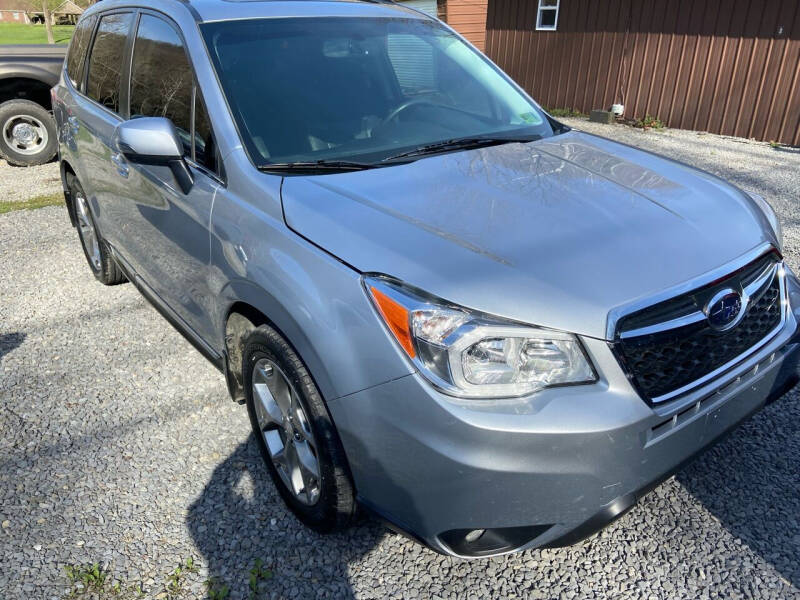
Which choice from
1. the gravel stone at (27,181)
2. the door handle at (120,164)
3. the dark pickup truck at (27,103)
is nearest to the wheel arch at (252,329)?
the door handle at (120,164)

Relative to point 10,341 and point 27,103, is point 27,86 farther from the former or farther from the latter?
point 10,341

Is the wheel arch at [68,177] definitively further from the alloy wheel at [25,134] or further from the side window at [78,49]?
the alloy wheel at [25,134]

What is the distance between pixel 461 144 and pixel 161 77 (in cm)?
145

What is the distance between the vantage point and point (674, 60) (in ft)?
37.0

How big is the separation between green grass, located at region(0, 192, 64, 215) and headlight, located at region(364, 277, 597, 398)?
6593 millimetres

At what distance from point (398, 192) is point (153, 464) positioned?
5.51 feet

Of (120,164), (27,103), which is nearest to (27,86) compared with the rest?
(27,103)

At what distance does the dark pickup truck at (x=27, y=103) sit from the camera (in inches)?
328

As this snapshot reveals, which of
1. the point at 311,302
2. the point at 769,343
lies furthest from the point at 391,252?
the point at 769,343

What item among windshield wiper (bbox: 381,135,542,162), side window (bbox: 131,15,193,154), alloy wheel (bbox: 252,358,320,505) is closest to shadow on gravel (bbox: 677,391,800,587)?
alloy wheel (bbox: 252,358,320,505)

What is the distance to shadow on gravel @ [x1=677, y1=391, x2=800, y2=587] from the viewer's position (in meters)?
2.34

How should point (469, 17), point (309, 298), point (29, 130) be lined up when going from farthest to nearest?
1. point (469, 17)
2. point (29, 130)
3. point (309, 298)

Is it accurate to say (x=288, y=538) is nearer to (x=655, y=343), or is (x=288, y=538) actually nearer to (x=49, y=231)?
(x=655, y=343)

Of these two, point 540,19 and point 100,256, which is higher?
point 540,19
